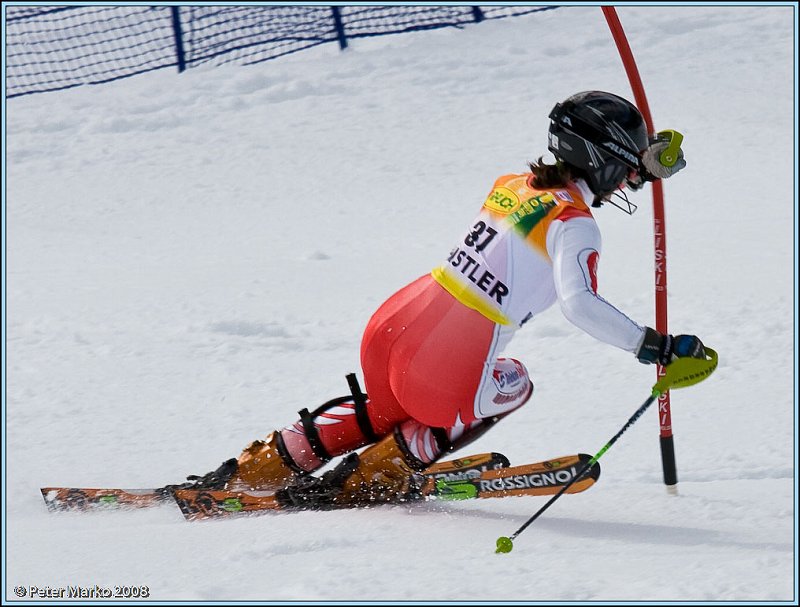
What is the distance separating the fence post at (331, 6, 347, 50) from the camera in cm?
1174

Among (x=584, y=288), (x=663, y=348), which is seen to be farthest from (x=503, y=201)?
(x=663, y=348)

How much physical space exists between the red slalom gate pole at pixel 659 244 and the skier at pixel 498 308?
0.31 m

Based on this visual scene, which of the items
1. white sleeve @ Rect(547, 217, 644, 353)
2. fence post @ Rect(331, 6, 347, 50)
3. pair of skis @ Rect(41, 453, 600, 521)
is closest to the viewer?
white sleeve @ Rect(547, 217, 644, 353)

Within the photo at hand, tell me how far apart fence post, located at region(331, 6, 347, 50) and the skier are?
8.05 meters

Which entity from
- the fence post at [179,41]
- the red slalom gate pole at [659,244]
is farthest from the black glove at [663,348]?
the fence post at [179,41]

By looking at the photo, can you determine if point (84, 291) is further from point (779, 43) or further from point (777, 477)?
point (779, 43)

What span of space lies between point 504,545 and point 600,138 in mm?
Answer: 1362

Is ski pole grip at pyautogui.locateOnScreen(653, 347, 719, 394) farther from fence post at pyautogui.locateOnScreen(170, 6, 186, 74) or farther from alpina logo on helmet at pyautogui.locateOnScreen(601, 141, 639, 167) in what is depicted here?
fence post at pyautogui.locateOnScreen(170, 6, 186, 74)

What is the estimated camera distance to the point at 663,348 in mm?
3576

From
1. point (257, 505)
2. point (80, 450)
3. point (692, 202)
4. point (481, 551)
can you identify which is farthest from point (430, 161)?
point (481, 551)

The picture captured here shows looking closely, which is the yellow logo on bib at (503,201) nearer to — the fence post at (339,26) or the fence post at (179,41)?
the fence post at (339,26)

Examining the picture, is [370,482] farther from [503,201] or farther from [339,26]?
[339,26]

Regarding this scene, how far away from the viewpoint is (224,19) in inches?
484

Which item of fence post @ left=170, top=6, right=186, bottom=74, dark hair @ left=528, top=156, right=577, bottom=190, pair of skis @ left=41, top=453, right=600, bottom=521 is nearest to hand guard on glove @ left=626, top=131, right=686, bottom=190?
dark hair @ left=528, top=156, right=577, bottom=190
